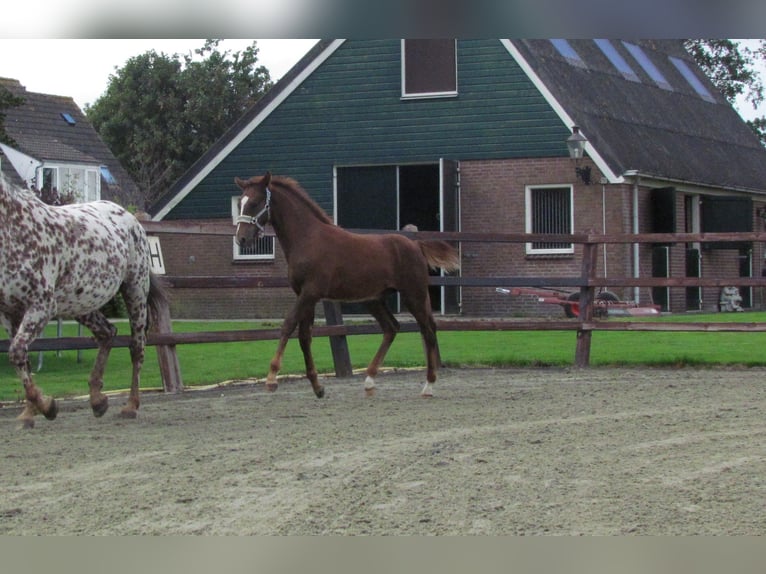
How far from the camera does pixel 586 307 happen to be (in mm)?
13391

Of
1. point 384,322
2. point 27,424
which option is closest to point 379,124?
point 384,322

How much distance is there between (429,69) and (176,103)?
75.5 feet

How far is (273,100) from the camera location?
25.5 metres

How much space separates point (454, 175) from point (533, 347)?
930 cm

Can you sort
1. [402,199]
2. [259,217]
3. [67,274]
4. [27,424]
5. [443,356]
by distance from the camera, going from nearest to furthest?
[27,424] → [67,274] → [259,217] → [443,356] → [402,199]

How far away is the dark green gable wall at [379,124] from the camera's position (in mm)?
Result: 23688

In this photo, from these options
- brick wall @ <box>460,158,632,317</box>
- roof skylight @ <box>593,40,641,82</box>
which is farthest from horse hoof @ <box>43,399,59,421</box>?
roof skylight @ <box>593,40,641,82</box>

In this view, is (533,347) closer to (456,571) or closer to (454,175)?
(454,175)

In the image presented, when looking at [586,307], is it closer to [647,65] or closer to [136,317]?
[136,317]

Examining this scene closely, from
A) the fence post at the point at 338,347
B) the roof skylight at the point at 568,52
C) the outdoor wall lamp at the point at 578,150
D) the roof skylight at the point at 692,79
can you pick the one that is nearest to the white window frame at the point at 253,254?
the outdoor wall lamp at the point at 578,150

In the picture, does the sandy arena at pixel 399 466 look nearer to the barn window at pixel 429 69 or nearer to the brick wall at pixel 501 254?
the brick wall at pixel 501 254

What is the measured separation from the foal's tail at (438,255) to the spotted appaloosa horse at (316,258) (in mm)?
548

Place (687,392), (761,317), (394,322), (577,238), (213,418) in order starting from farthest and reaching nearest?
(761,317)
(577,238)
(394,322)
(687,392)
(213,418)

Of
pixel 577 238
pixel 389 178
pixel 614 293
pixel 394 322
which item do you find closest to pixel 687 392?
pixel 394 322
